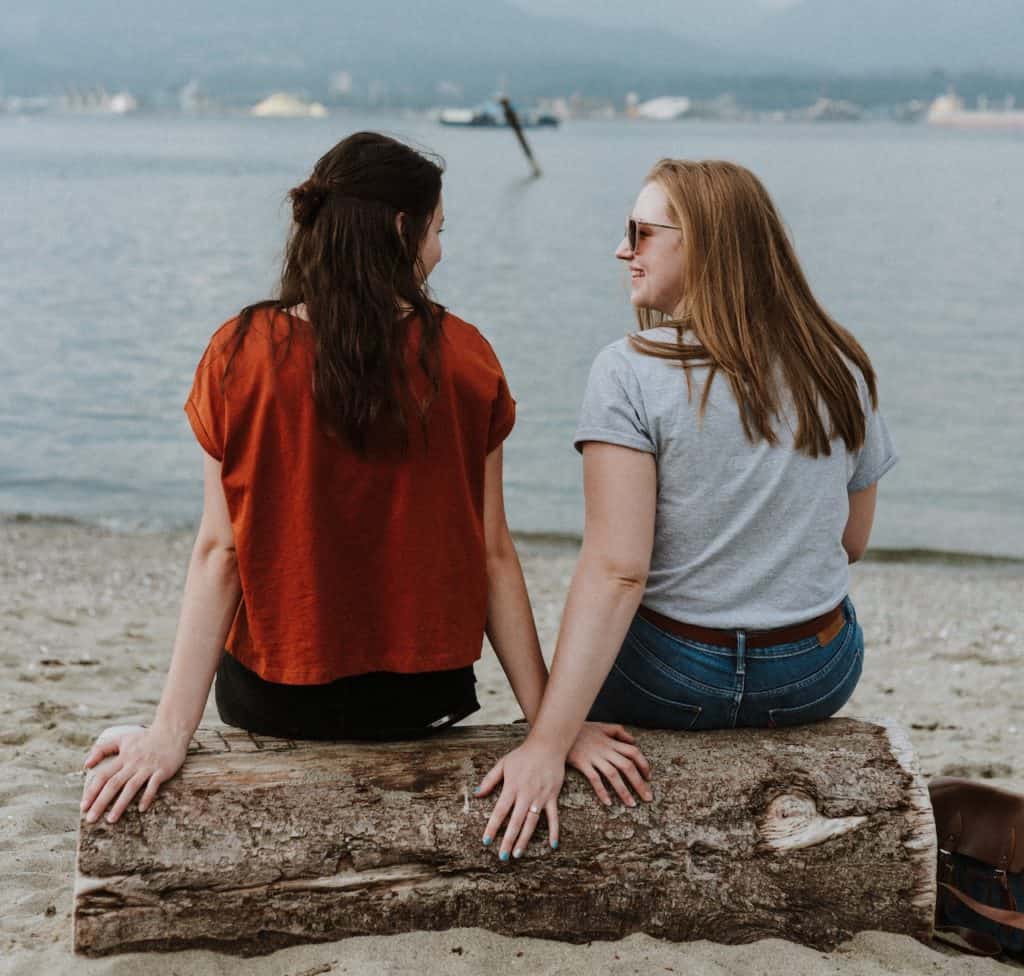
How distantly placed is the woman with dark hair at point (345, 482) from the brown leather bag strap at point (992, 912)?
0.81 metres

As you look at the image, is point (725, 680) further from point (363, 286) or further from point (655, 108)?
point (655, 108)


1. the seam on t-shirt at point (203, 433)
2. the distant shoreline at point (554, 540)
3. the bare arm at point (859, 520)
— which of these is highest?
the seam on t-shirt at point (203, 433)

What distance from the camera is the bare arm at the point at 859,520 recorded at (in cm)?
296

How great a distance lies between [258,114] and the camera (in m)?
186

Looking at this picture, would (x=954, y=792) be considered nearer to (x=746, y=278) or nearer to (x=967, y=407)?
(x=746, y=278)

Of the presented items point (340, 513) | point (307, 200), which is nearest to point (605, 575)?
point (340, 513)

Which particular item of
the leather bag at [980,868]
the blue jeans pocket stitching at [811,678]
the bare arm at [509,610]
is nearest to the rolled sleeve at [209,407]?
the bare arm at [509,610]

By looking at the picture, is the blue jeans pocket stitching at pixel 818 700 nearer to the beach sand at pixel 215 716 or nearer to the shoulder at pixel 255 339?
the beach sand at pixel 215 716

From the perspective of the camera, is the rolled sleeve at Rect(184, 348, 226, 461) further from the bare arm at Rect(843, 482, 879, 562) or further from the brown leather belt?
the bare arm at Rect(843, 482, 879, 562)

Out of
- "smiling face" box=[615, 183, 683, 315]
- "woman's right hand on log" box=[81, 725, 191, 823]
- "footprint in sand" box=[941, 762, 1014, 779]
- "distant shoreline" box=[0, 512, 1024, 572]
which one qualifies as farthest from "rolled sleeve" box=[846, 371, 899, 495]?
"distant shoreline" box=[0, 512, 1024, 572]

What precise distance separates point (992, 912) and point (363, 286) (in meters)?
1.90

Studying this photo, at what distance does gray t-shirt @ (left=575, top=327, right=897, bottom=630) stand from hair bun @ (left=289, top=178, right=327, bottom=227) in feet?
2.08

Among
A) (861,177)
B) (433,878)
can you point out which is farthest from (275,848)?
(861,177)

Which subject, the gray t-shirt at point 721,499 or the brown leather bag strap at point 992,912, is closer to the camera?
the gray t-shirt at point 721,499
